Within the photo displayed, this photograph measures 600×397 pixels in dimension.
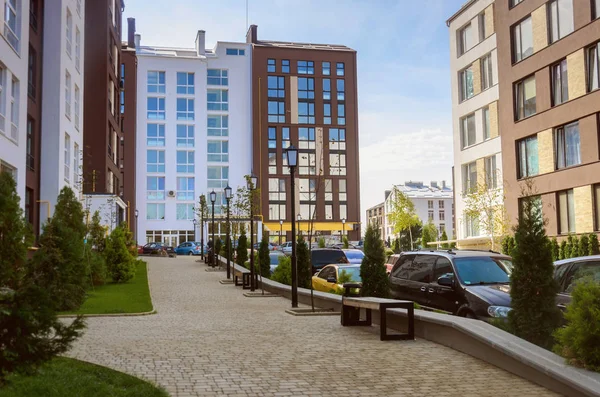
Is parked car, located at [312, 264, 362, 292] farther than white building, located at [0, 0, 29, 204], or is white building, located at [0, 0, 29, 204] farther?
white building, located at [0, 0, 29, 204]

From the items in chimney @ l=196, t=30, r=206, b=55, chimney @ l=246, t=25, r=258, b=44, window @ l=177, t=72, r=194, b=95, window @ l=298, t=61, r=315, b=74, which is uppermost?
chimney @ l=246, t=25, r=258, b=44

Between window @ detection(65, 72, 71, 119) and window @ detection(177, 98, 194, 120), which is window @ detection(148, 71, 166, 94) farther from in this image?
window @ detection(65, 72, 71, 119)

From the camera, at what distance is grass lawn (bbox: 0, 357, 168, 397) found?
20.9 ft

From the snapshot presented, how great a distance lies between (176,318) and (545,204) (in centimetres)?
2439

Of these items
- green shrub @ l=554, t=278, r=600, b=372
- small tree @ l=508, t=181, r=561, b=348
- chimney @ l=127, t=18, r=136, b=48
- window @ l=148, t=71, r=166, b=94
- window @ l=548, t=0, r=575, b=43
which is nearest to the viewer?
green shrub @ l=554, t=278, r=600, b=372

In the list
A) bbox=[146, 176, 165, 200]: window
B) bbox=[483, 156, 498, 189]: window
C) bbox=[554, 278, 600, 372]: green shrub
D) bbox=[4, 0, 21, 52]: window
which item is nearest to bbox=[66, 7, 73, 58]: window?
bbox=[4, 0, 21, 52]: window

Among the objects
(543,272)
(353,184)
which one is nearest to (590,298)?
(543,272)

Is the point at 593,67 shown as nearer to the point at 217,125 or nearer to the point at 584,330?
the point at 584,330

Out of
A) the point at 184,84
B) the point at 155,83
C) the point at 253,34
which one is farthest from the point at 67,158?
the point at 253,34

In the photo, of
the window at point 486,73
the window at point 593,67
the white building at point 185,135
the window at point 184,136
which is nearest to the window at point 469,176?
the window at point 486,73

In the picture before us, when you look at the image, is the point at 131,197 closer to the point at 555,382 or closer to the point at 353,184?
the point at 353,184

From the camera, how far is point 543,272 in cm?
852

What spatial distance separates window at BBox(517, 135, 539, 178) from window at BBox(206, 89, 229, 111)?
54.2 metres

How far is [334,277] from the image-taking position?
63.1 ft
